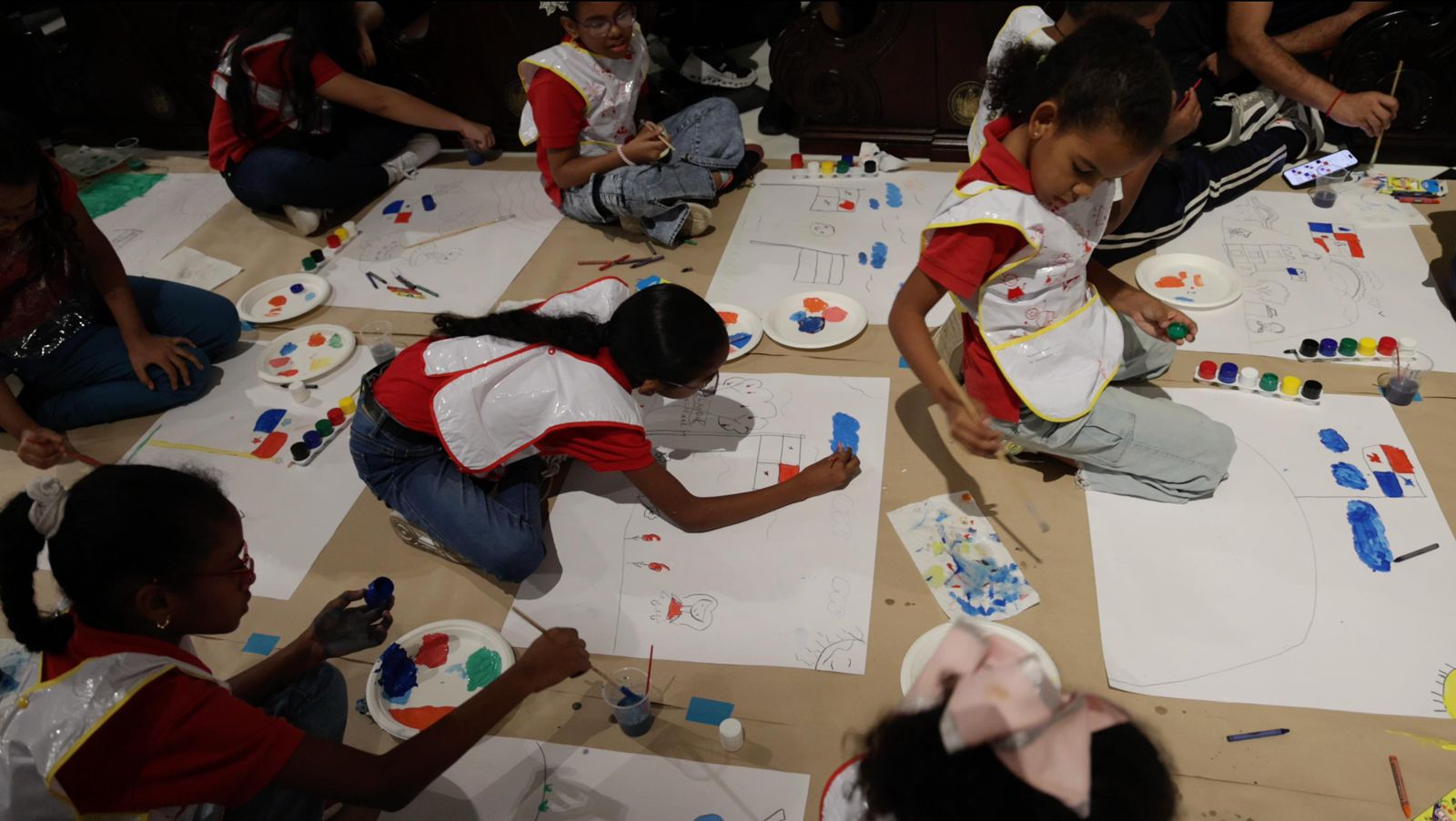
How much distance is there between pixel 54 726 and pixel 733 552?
121cm

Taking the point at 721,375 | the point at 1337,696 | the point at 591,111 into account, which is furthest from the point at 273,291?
the point at 1337,696

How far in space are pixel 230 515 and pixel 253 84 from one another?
87.3 inches

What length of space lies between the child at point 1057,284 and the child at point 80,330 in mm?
Answer: 2014

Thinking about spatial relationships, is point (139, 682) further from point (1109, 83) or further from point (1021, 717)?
point (1109, 83)

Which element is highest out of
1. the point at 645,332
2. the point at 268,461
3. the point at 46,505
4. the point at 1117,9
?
the point at 1117,9

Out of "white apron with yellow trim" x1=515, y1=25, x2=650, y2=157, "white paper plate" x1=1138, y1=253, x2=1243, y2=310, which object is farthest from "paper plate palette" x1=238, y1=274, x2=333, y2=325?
"white paper plate" x1=1138, y1=253, x2=1243, y2=310

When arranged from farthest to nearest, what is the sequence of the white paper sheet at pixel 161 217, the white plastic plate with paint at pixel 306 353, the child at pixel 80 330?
1. the white paper sheet at pixel 161 217
2. the white plastic plate with paint at pixel 306 353
3. the child at pixel 80 330

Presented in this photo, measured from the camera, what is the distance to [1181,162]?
9.14 feet

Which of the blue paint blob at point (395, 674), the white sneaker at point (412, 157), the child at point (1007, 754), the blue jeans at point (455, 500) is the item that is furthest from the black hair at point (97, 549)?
the white sneaker at point (412, 157)

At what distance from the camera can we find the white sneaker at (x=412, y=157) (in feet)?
11.5

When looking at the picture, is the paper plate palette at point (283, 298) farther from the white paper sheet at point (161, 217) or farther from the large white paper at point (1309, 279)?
the large white paper at point (1309, 279)

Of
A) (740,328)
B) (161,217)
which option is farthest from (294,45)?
(740,328)

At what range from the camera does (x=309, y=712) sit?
167 centimetres

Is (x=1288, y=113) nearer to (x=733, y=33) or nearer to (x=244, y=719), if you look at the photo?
(x=733, y=33)
